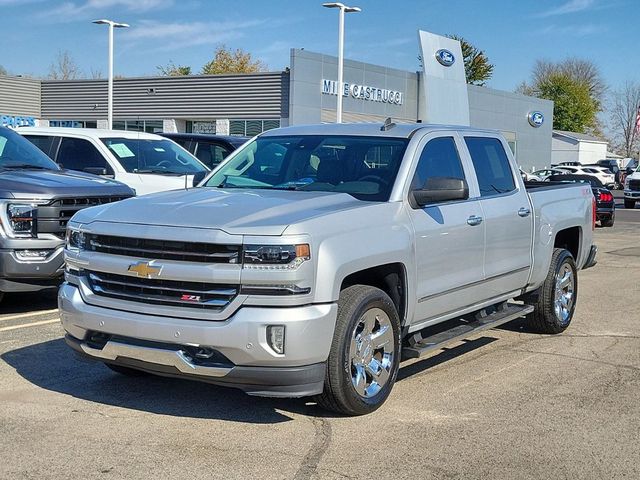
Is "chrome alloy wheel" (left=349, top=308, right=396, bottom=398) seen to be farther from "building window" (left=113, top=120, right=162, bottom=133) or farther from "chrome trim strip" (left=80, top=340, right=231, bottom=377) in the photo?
"building window" (left=113, top=120, right=162, bottom=133)

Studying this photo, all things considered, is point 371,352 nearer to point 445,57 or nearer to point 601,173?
point 445,57

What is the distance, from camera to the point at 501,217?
23.1 feet

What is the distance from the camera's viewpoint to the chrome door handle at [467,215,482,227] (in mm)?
6530

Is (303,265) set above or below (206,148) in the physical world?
below

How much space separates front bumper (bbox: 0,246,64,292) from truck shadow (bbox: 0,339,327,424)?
122cm

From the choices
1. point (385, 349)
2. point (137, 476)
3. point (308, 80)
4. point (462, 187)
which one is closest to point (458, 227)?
point (462, 187)

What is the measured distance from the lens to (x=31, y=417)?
5.34 m

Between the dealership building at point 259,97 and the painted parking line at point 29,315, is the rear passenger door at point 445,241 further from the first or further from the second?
the dealership building at point 259,97

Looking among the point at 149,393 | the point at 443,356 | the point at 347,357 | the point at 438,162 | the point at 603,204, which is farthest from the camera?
the point at 603,204

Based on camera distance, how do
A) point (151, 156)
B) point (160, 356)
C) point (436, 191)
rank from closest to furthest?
point (160, 356) < point (436, 191) < point (151, 156)

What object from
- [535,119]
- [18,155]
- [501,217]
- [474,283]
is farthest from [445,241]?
[535,119]

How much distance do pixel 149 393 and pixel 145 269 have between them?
4.18 feet

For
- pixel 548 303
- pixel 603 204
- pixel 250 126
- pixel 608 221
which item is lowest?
pixel 548 303

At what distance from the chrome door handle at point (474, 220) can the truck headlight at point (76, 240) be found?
2.84 metres
